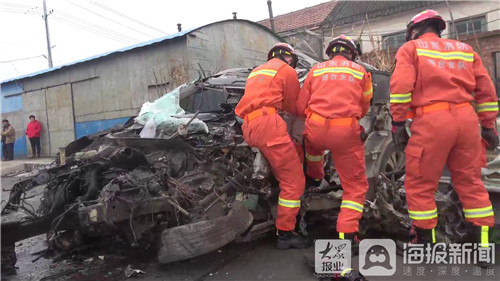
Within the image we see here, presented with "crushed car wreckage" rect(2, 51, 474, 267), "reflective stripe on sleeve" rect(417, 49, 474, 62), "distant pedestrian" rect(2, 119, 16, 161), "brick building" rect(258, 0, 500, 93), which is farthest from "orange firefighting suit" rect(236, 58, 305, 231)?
"distant pedestrian" rect(2, 119, 16, 161)

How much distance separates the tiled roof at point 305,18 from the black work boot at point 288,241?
16488 mm

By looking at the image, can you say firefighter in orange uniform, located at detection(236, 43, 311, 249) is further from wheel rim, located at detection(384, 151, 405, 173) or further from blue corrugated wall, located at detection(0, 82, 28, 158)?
blue corrugated wall, located at detection(0, 82, 28, 158)

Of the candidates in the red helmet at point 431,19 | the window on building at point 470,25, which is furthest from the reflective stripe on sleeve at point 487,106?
the window on building at point 470,25

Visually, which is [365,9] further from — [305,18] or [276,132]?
[276,132]

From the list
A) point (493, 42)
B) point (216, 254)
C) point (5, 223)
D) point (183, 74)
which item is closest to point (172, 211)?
point (216, 254)

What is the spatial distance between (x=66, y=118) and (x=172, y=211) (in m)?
11.9

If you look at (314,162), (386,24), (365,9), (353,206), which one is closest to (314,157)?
(314,162)

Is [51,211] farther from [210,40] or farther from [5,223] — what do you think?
[210,40]

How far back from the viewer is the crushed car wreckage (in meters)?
2.68

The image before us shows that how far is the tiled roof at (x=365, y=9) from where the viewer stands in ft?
51.5

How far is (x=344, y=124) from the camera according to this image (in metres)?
2.92

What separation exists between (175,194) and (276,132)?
3.07ft

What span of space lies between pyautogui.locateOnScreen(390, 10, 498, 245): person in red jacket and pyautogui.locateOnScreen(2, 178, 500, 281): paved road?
1.64 feet

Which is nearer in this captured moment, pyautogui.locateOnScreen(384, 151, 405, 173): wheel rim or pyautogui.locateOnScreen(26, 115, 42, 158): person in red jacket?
pyautogui.locateOnScreen(384, 151, 405, 173): wheel rim
